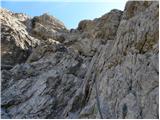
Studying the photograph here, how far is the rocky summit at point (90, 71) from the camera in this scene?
82.8 feet

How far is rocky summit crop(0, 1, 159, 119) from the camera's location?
2523 cm

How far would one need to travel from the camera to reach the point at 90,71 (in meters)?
35.4

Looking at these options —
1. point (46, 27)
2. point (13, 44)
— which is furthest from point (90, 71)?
point (46, 27)

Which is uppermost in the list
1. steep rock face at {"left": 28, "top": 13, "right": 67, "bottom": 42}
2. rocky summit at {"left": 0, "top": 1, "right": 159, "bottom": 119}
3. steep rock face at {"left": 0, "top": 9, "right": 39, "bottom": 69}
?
steep rock face at {"left": 28, "top": 13, "right": 67, "bottom": 42}

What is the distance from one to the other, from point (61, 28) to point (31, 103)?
3518cm

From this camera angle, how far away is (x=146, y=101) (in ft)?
74.8

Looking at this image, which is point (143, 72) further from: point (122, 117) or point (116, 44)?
point (116, 44)

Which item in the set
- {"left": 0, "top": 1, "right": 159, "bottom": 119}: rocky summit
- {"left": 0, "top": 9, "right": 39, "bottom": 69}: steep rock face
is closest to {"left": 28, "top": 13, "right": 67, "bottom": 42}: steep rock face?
{"left": 0, "top": 1, "right": 159, "bottom": 119}: rocky summit

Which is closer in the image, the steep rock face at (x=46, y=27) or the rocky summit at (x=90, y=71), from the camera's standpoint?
the rocky summit at (x=90, y=71)

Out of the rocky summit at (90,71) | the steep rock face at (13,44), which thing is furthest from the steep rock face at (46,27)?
the steep rock face at (13,44)

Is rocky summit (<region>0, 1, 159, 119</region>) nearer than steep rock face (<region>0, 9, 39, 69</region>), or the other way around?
rocky summit (<region>0, 1, 159, 119</region>)

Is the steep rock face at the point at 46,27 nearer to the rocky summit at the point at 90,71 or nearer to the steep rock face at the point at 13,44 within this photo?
the rocky summit at the point at 90,71

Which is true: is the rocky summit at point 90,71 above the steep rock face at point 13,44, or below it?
below

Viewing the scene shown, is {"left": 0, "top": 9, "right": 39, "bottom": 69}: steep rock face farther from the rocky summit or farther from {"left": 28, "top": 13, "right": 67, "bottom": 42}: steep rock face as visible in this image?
{"left": 28, "top": 13, "right": 67, "bottom": 42}: steep rock face
